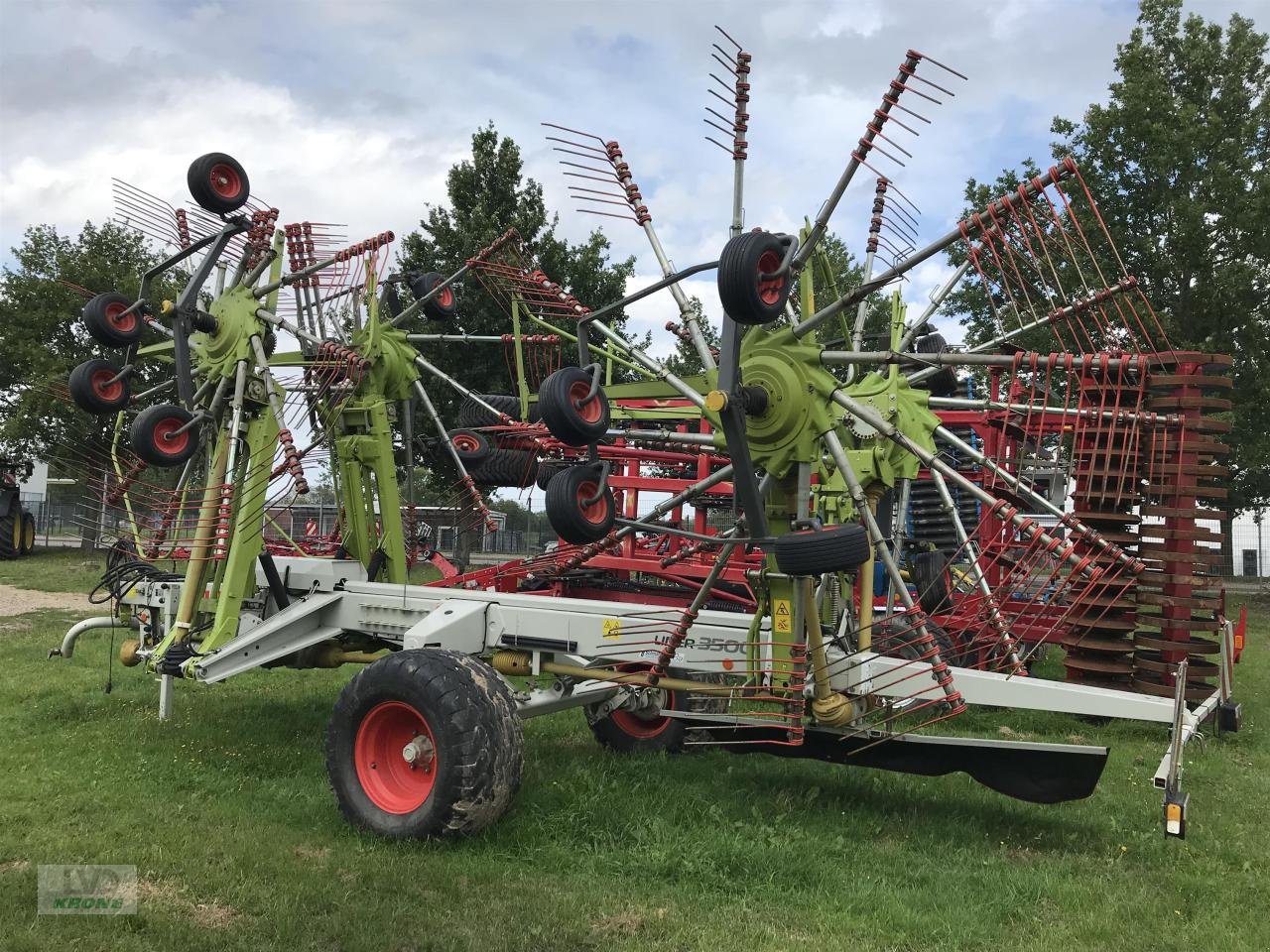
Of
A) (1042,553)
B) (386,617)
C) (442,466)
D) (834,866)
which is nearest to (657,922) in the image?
(834,866)

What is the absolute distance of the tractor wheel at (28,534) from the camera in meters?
29.8

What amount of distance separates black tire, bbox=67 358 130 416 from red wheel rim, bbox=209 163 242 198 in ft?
5.57

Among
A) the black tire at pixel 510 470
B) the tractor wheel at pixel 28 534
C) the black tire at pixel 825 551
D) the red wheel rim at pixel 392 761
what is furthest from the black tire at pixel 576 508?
the tractor wheel at pixel 28 534

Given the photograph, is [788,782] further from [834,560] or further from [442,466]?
[442,466]

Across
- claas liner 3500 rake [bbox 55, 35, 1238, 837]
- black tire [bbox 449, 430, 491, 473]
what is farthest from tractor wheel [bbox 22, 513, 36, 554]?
black tire [bbox 449, 430, 491, 473]

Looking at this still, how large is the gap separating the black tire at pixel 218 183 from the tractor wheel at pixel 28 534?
2662 cm

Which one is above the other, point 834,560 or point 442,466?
point 442,466

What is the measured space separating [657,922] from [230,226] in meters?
6.17

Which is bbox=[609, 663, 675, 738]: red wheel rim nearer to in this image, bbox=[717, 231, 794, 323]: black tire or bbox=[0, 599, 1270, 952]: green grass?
bbox=[0, 599, 1270, 952]: green grass

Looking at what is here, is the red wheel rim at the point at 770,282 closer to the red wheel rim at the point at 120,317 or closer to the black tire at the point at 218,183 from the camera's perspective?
the black tire at the point at 218,183

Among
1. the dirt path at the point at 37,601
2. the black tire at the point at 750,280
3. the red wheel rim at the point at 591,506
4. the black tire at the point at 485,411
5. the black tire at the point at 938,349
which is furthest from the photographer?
the dirt path at the point at 37,601

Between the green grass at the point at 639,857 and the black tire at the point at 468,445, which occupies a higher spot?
the black tire at the point at 468,445

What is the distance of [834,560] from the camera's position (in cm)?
457

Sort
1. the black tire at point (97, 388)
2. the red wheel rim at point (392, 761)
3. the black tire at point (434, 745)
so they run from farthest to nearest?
the black tire at point (97, 388) → the red wheel rim at point (392, 761) → the black tire at point (434, 745)
